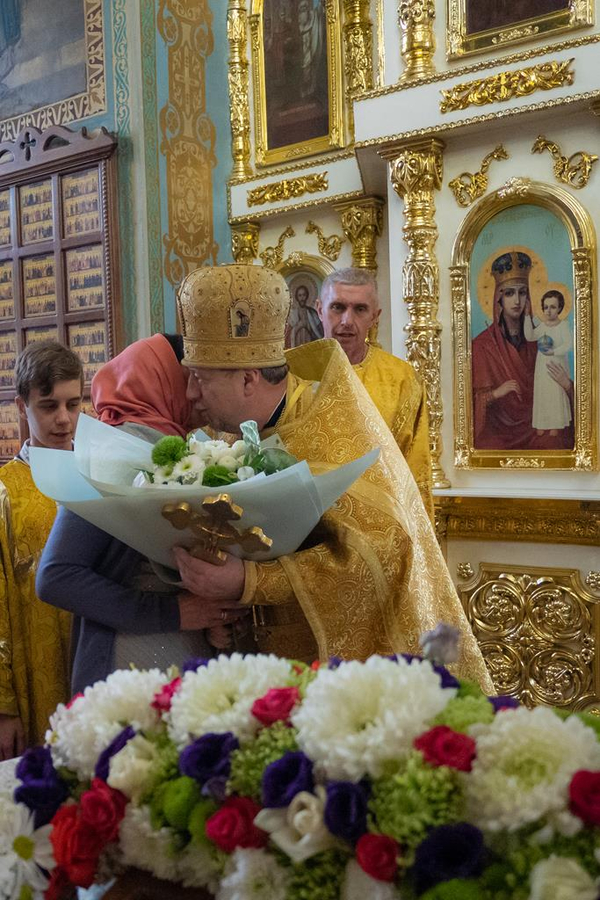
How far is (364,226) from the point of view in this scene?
20.5 ft

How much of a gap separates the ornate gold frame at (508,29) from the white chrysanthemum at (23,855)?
4.73 meters

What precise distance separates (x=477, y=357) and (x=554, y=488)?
849 mm

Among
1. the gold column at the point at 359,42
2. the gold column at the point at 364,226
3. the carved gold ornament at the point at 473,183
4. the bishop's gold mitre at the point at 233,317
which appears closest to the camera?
the bishop's gold mitre at the point at 233,317

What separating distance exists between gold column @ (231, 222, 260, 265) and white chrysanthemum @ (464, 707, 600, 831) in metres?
6.18

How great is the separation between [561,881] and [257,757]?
35 cm

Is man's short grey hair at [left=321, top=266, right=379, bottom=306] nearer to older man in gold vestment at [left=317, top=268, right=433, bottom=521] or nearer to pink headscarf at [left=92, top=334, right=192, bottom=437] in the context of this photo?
older man in gold vestment at [left=317, top=268, right=433, bottom=521]

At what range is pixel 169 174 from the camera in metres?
6.74

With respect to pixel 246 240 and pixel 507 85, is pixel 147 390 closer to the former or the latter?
pixel 507 85

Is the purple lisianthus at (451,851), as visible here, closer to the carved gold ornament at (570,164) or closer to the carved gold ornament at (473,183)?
the carved gold ornament at (570,164)

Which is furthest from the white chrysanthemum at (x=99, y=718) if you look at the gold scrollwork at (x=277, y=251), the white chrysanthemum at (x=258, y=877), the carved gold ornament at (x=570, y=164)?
the gold scrollwork at (x=277, y=251)

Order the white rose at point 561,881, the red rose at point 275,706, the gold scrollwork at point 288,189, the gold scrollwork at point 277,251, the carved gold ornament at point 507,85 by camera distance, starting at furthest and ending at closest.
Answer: the gold scrollwork at point 277,251 < the gold scrollwork at point 288,189 < the carved gold ornament at point 507,85 < the red rose at point 275,706 < the white rose at point 561,881

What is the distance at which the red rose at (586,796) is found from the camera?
2.82 feet

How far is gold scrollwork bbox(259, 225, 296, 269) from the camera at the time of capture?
22.1 ft

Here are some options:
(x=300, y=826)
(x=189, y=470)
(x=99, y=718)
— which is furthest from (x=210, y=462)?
(x=300, y=826)
